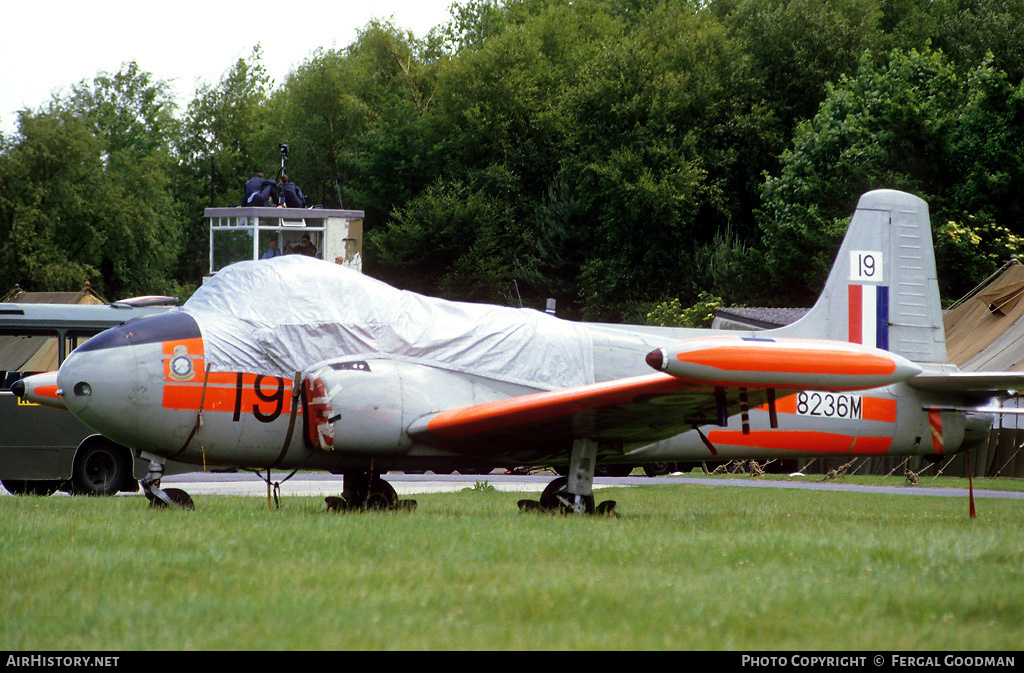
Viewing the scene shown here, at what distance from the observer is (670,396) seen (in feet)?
33.0

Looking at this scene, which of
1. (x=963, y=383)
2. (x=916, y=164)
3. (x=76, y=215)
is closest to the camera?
(x=963, y=383)

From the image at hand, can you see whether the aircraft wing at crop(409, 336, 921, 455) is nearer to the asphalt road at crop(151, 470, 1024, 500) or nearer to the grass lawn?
the grass lawn

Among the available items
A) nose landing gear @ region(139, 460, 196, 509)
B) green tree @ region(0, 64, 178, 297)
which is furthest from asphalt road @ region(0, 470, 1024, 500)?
green tree @ region(0, 64, 178, 297)

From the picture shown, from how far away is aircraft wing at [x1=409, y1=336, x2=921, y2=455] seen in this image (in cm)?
873

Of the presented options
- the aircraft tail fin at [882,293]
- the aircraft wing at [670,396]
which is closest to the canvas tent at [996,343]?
the aircraft tail fin at [882,293]

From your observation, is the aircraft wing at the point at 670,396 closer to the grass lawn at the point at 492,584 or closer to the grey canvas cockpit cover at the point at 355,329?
the grey canvas cockpit cover at the point at 355,329

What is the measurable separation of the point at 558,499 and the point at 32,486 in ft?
34.8

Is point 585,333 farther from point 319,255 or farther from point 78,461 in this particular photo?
point 319,255

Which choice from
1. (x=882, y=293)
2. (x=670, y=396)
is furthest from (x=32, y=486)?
(x=882, y=293)

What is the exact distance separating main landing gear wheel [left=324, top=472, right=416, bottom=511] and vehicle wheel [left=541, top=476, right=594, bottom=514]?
1466 millimetres

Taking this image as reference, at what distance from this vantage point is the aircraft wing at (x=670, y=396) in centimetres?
873

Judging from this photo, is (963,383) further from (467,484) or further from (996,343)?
(996,343)

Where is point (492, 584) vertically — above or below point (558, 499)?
above

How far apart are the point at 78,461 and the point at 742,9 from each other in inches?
1875
